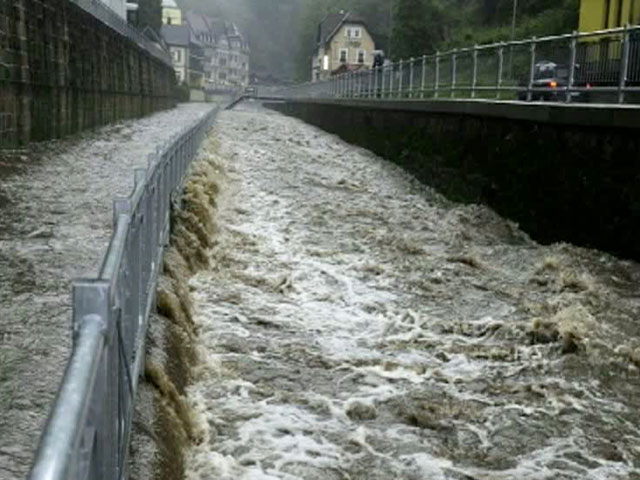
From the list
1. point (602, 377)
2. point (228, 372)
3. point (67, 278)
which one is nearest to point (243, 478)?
point (228, 372)

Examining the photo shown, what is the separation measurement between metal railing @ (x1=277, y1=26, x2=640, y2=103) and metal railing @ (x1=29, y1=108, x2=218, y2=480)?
8.74 meters

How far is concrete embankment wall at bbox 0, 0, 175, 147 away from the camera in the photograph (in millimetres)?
15930

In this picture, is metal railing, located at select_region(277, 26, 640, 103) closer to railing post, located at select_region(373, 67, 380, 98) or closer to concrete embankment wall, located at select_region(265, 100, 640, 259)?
concrete embankment wall, located at select_region(265, 100, 640, 259)

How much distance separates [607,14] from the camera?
72.5ft

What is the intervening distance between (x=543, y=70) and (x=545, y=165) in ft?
7.84

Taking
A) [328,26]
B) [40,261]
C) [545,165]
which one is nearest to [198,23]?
[328,26]

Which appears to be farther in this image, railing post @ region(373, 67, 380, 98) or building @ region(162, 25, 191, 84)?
building @ region(162, 25, 191, 84)

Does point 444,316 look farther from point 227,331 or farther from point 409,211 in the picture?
point 409,211

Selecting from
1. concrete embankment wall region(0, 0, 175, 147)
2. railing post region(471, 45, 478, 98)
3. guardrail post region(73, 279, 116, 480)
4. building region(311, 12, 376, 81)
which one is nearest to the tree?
building region(311, 12, 376, 81)

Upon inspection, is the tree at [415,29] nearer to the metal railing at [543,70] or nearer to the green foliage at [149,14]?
the green foliage at [149,14]

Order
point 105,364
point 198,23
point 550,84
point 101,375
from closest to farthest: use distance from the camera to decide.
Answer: point 101,375 < point 105,364 < point 550,84 < point 198,23

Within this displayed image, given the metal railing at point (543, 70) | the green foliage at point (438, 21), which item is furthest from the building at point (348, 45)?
the metal railing at point (543, 70)

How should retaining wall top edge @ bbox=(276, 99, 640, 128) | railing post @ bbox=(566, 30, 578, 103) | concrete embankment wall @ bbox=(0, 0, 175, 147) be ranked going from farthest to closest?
concrete embankment wall @ bbox=(0, 0, 175, 147) → railing post @ bbox=(566, 30, 578, 103) → retaining wall top edge @ bbox=(276, 99, 640, 128)

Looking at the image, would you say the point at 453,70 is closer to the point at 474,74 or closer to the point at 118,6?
the point at 474,74
